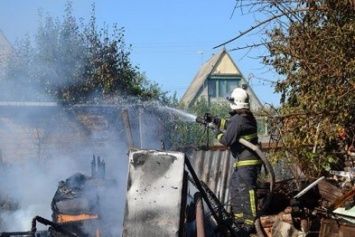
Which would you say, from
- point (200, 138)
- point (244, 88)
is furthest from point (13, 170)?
point (244, 88)

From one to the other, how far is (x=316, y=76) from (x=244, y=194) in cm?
153

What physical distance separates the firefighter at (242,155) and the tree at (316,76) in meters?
0.51

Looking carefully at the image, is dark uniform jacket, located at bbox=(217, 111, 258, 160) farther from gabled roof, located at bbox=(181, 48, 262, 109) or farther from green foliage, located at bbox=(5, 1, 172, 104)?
gabled roof, located at bbox=(181, 48, 262, 109)

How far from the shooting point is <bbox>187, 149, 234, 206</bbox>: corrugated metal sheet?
30.2 feet

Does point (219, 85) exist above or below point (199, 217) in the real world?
above

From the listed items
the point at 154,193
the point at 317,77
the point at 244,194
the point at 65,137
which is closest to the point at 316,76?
the point at 317,77

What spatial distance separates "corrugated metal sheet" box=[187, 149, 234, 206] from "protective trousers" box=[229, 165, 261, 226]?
8.76 feet

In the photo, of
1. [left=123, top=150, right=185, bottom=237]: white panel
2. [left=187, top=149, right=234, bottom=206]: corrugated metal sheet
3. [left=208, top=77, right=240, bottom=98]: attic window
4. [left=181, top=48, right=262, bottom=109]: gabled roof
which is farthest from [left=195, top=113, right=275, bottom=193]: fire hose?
[left=208, top=77, right=240, bottom=98]: attic window

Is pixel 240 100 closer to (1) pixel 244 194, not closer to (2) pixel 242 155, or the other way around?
(2) pixel 242 155

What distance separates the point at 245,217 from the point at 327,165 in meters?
1.39

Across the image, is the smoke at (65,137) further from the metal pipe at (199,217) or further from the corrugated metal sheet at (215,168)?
the metal pipe at (199,217)

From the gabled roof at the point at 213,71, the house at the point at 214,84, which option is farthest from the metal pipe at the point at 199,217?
the gabled roof at the point at 213,71

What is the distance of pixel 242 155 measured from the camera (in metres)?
6.10

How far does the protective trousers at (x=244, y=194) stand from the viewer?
580cm
